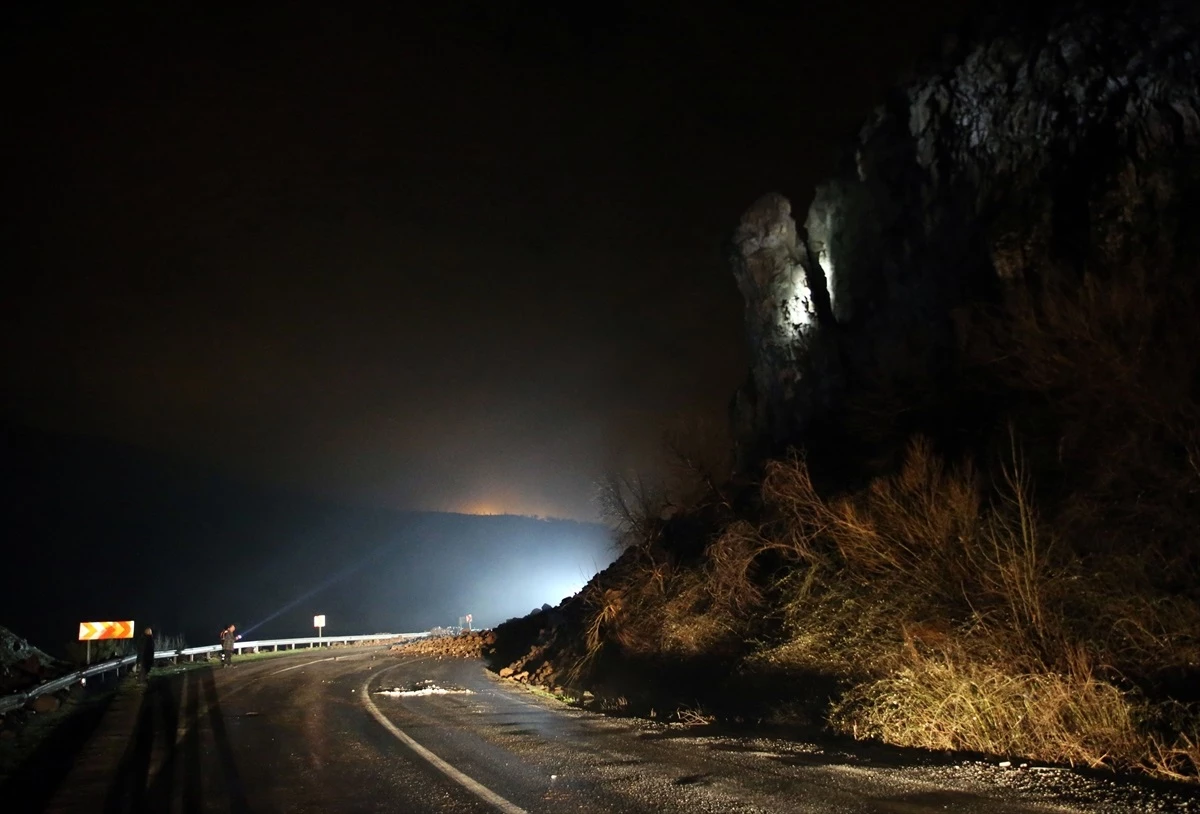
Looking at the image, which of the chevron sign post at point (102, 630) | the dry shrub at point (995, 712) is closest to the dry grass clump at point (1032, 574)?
the dry shrub at point (995, 712)

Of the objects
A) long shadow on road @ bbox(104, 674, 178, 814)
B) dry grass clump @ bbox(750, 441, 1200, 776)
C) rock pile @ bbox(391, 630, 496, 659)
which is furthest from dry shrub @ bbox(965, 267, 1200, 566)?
rock pile @ bbox(391, 630, 496, 659)

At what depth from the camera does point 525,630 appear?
36375mm

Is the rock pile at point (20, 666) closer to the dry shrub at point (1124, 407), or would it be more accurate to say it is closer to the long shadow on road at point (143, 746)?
the long shadow on road at point (143, 746)

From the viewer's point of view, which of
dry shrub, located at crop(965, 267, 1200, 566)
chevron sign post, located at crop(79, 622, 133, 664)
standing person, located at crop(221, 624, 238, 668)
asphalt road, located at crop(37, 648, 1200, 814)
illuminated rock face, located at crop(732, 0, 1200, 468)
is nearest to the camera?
asphalt road, located at crop(37, 648, 1200, 814)

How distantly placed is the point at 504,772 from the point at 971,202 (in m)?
23.7

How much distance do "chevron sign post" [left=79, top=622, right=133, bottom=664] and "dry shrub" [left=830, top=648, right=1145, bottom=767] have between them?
829 inches

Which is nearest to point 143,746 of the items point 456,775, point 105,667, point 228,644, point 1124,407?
point 456,775

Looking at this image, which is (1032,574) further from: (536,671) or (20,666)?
(20,666)

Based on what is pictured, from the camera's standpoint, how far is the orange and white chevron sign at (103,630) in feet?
79.0

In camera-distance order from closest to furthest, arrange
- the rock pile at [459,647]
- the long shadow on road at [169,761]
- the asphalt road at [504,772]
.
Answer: the asphalt road at [504,772] < the long shadow on road at [169,761] < the rock pile at [459,647]

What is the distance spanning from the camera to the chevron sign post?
2406 centimetres

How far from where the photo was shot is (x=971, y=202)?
88.5 feet

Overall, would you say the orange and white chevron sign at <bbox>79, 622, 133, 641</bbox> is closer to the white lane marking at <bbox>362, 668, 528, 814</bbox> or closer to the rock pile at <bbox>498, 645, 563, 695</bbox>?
the rock pile at <bbox>498, 645, 563, 695</bbox>

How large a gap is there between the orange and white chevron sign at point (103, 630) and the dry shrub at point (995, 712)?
21082 millimetres
